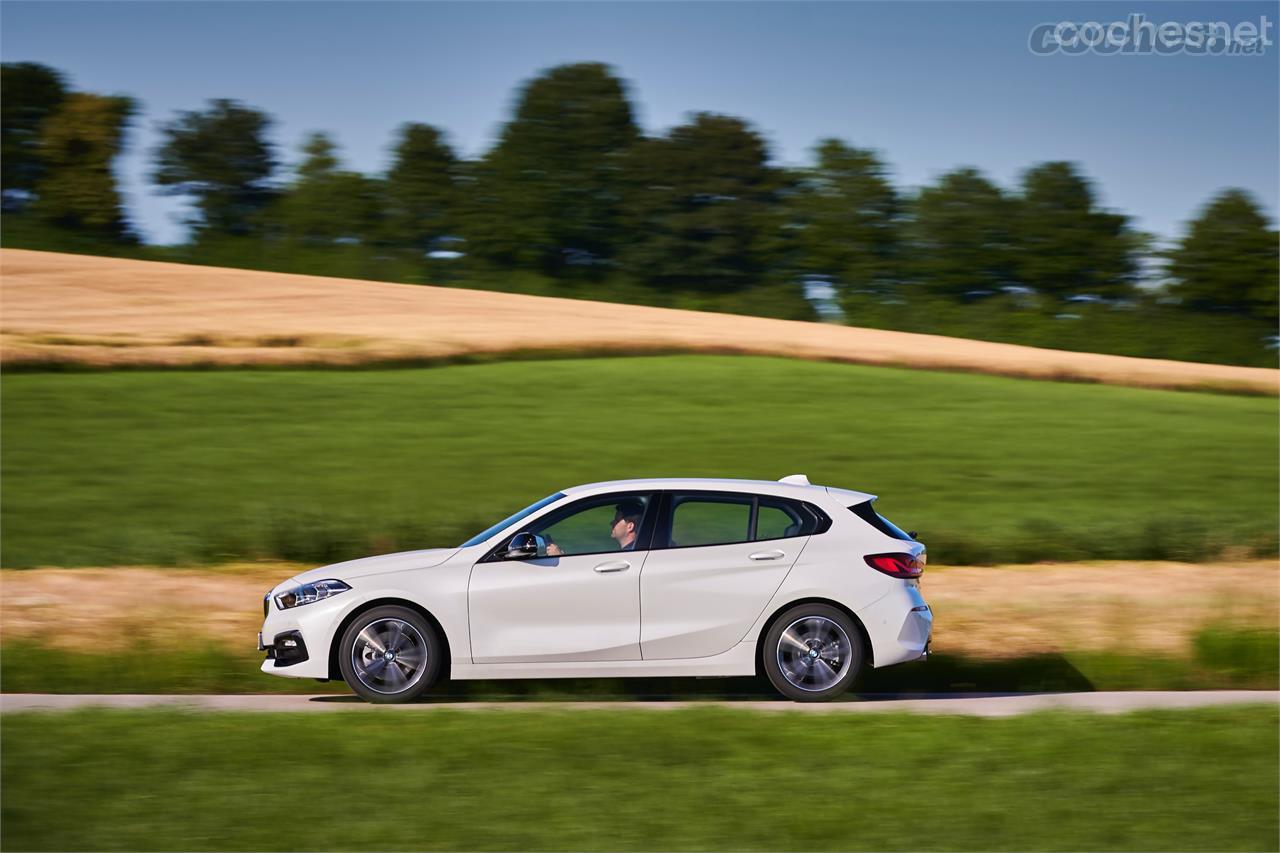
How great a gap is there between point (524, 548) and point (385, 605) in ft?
3.14

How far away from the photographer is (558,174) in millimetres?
57375

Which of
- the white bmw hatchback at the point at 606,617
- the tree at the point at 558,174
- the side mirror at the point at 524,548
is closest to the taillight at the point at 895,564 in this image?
the white bmw hatchback at the point at 606,617

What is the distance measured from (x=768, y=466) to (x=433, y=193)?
36.6 meters

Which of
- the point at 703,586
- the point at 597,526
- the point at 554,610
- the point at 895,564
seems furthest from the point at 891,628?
the point at 554,610

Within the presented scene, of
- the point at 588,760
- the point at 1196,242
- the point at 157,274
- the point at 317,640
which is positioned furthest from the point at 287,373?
the point at 1196,242

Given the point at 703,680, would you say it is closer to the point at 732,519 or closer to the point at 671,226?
the point at 732,519

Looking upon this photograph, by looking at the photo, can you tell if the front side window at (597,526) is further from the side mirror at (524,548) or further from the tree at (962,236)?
the tree at (962,236)

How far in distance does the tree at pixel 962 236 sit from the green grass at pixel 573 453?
2129cm

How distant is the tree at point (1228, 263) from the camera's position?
1842 inches

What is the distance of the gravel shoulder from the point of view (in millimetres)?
29641

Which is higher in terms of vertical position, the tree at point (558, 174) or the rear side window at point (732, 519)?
the tree at point (558, 174)

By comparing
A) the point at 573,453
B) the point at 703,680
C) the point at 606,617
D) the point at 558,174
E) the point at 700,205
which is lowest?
the point at 703,680

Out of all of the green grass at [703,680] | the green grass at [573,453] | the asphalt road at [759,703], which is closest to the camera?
the asphalt road at [759,703]

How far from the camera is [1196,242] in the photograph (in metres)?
48.7
